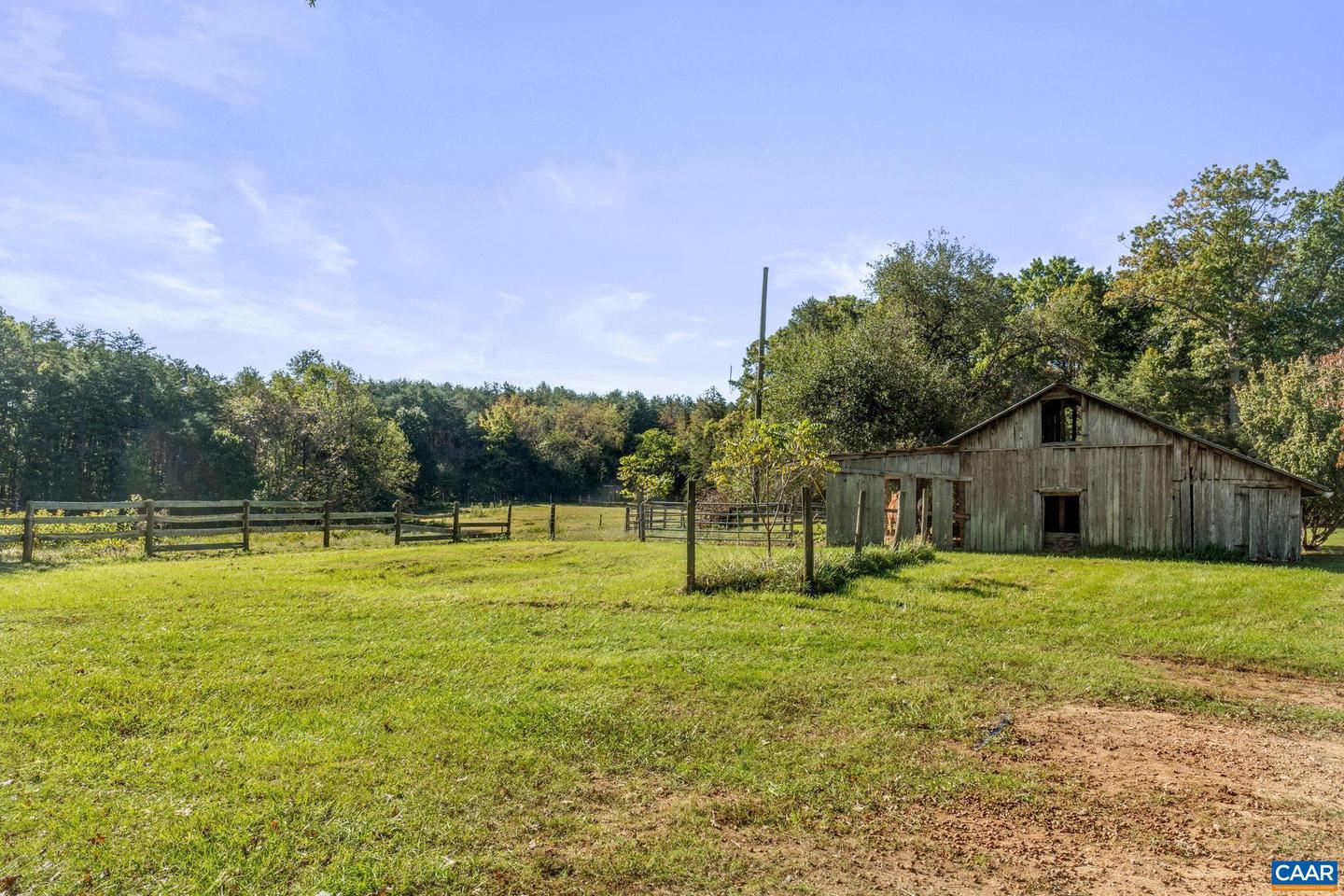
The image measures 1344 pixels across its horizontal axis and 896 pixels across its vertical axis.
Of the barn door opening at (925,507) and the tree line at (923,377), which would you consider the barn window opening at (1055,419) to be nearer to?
the barn door opening at (925,507)

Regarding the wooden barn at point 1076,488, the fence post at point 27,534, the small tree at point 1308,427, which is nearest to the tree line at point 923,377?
the small tree at point 1308,427

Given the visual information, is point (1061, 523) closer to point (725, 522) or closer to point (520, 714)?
point (725, 522)

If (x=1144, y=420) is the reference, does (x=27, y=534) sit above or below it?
below

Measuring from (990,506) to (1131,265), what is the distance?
24.3 meters

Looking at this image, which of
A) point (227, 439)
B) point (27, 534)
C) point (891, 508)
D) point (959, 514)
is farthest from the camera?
point (227, 439)

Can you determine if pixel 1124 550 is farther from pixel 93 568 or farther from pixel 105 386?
pixel 105 386

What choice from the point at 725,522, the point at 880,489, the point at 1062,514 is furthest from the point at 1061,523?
the point at 725,522

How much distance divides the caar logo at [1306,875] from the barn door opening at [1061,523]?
19116mm

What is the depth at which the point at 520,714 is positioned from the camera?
6.28 m

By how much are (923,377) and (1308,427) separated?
12.6 metres

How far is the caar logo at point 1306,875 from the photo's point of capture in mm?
3920

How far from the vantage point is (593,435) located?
75562mm

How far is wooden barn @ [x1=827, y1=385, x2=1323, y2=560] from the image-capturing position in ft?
63.5

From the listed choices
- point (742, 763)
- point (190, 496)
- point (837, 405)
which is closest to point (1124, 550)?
point (837, 405)
